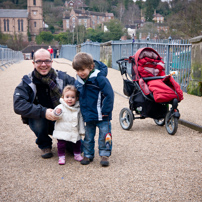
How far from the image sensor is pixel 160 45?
501 inches

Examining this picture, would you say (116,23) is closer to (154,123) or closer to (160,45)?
(160,45)

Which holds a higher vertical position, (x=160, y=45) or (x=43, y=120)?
(x=160, y=45)

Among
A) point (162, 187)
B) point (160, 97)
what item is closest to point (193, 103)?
point (160, 97)

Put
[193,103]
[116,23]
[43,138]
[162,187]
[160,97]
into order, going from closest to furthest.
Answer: [162,187]
[43,138]
[160,97]
[193,103]
[116,23]

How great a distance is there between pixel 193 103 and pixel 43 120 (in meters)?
5.10

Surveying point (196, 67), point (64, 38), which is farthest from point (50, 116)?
point (64, 38)

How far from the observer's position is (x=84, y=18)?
141750 mm

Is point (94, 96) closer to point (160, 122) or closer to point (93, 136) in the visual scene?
point (93, 136)

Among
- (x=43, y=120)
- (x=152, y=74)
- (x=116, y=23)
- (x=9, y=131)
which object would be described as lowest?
(x=9, y=131)

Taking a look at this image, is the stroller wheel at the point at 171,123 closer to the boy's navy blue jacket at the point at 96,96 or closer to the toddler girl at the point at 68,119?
the boy's navy blue jacket at the point at 96,96

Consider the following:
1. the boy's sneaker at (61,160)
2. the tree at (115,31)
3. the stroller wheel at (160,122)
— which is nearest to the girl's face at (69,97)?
the boy's sneaker at (61,160)

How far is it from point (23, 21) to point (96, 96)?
134 meters

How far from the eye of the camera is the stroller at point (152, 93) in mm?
5473

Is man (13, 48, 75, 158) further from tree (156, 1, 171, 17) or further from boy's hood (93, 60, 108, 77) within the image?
tree (156, 1, 171, 17)
